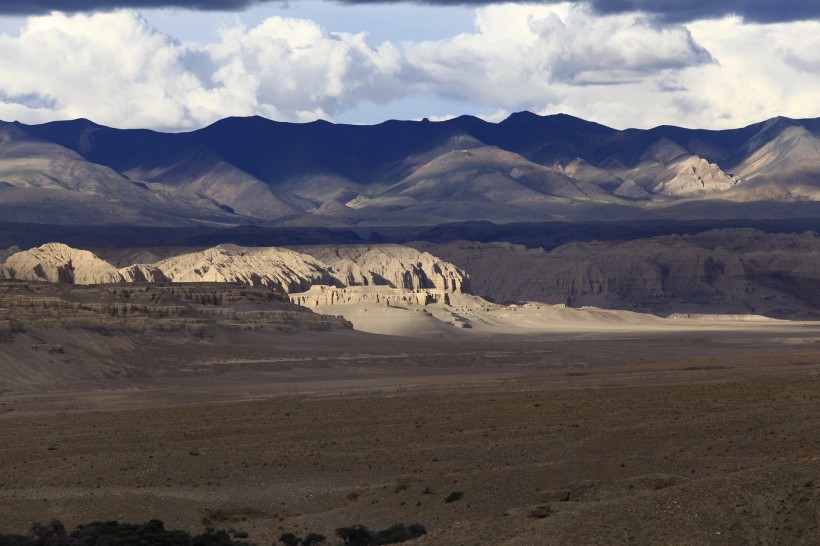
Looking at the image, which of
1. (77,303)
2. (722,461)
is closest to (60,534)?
(722,461)

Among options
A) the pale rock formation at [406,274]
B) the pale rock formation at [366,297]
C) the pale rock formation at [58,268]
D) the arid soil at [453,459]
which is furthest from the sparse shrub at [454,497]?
the pale rock formation at [406,274]

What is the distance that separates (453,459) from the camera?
45500 mm

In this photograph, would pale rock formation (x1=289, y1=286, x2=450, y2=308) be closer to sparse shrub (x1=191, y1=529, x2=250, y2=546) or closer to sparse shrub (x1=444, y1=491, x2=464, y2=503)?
sparse shrub (x1=444, y1=491, x2=464, y2=503)

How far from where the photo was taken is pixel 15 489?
4316 cm

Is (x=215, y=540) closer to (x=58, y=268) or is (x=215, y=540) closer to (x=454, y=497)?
(x=454, y=497)

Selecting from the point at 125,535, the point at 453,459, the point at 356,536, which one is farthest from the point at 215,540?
the point at 453,459

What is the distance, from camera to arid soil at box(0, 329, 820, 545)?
2775 cm

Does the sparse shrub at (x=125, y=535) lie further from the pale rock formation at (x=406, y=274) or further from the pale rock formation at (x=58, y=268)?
the pale rock formation at (x=406, y=274)

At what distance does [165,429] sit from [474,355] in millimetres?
57782

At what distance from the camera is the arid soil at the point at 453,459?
27.8m

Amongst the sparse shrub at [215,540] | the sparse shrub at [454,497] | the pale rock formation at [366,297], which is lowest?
the sparse shrub at [215,540]

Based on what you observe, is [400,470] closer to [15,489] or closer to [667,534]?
[15,489]

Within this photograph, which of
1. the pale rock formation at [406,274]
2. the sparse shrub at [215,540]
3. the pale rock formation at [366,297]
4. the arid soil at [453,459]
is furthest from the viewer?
the pale rock formation at [406,274]

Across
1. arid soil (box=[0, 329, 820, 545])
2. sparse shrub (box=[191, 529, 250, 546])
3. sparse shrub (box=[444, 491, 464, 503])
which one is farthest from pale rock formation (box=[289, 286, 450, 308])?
sparse shrub (box=[191, 529, 250, 546])
